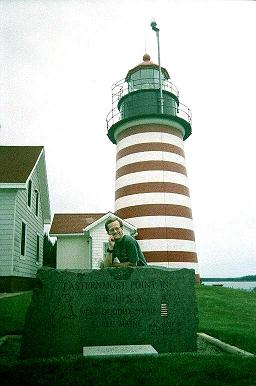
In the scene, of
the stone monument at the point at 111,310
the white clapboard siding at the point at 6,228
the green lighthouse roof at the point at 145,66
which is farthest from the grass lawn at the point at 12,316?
the green lighthouse roof at the point at 145,66

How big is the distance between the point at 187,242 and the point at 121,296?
15.2 metres

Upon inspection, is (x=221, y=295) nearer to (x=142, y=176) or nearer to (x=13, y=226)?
(x=142, y=176)

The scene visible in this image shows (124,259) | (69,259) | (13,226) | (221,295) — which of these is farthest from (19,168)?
(124,259)

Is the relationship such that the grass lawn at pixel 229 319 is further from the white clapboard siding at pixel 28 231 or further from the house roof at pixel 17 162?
the house roof at pixel 17 162

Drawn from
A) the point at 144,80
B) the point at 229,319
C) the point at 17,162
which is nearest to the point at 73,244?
the point at 17,162

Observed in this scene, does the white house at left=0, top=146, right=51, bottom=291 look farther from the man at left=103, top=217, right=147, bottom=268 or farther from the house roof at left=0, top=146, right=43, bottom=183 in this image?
the man at left=103, top=217, right=147, bottom=268

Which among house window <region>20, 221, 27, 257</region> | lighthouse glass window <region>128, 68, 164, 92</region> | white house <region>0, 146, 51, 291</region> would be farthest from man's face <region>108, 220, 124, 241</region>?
lighthouse glass window <region>128, 68, 164, 92</region>

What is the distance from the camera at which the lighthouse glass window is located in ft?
78.1

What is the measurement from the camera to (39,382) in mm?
4141

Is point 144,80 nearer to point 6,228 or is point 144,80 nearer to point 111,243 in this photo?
point 6,228

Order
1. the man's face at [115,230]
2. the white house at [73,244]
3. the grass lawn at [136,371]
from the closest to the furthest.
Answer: the grass lawn at [136,371], the man's face at [115,230], the white house at [73,244]

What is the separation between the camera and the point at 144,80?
24.2m

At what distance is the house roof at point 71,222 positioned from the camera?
24.7 meters

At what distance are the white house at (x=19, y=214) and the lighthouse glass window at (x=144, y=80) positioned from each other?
7.47 meters
